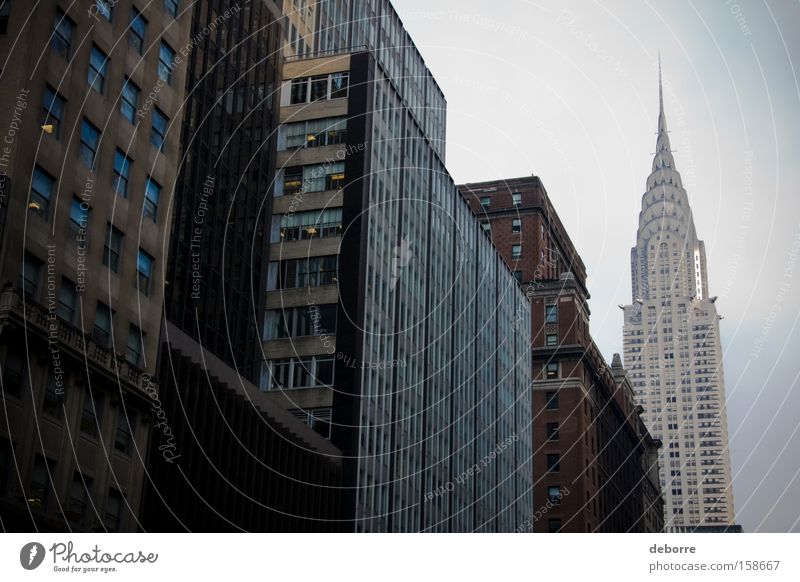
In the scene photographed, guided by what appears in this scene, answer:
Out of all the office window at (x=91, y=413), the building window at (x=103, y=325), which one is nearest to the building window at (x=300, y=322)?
the building window at (x=103, y=325)

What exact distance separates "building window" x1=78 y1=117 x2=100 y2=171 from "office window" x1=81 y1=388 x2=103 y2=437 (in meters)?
8.82

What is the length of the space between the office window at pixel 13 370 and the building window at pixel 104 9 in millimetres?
14566

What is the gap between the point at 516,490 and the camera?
110750 mm

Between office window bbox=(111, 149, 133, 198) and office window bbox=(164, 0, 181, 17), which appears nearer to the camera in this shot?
office window bbox=(111, 149, 133, 198)

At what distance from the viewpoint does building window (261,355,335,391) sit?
76938mm

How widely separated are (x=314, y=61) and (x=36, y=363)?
159 feet

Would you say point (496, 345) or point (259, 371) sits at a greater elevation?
point (496, 345)

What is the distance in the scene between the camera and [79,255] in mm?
47188

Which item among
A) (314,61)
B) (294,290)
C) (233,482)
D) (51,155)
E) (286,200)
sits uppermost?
(314,61)

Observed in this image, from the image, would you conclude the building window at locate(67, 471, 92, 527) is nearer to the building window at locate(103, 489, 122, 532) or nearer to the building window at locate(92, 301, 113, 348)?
the building window at locate(103, 489, 122, 532)

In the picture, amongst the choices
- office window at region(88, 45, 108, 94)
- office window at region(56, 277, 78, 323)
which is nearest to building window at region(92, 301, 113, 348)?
office window at region(56, 277, 78, 323)
